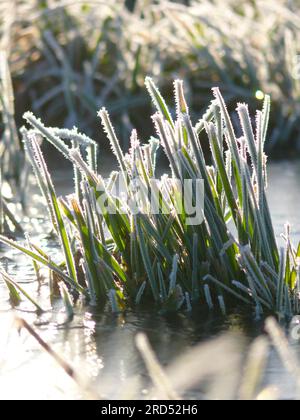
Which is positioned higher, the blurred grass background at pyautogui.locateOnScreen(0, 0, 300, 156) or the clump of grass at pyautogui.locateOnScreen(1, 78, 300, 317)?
the clump of grass at pyautogui.locateOnScreen(1, 78, 300, 317)

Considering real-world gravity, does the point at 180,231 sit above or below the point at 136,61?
above

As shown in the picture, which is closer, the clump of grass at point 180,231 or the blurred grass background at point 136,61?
the clump of grass at point 180,231

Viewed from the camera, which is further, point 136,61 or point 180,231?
point 136,61

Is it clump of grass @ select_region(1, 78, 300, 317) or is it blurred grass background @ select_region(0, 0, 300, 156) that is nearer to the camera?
clump of grass @ select_region(1, 78, 300, 317)

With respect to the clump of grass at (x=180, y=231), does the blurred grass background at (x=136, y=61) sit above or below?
below
